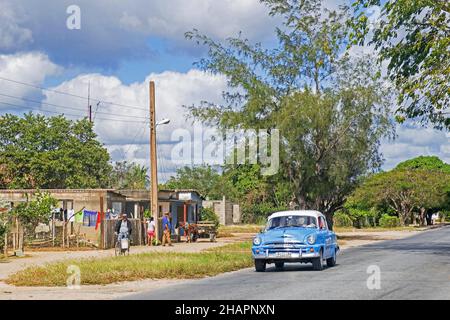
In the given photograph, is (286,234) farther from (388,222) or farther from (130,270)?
(388,222)

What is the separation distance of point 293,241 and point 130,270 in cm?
473

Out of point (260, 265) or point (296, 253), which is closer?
point (296, 253)

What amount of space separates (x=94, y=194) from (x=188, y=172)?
7658 centimetres

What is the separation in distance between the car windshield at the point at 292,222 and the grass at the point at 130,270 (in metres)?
2.27

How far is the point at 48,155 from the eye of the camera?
66062 mm

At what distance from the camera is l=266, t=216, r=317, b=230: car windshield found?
75.5ft

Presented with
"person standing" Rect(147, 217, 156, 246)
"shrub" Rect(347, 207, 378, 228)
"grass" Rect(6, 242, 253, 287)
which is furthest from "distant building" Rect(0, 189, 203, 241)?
"shrub" Rect(347, 207, 378, 228)

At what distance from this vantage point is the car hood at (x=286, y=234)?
21.8 metres

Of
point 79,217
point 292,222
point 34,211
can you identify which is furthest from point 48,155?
point 292,222

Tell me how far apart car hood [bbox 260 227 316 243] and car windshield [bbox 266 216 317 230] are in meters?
0.40

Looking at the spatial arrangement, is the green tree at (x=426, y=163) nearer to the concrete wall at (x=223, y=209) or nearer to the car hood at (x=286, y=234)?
the concrete wall at (x=223, y=209)

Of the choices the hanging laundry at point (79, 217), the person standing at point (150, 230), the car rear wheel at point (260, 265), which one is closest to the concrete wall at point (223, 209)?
the hanging laundry at point (79, 217)

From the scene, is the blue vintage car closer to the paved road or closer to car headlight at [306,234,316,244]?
car headlight at [306,234,316,244]

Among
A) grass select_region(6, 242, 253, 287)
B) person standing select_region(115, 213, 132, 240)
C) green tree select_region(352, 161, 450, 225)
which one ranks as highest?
green tree select_region(352, 161, 450, 225)
